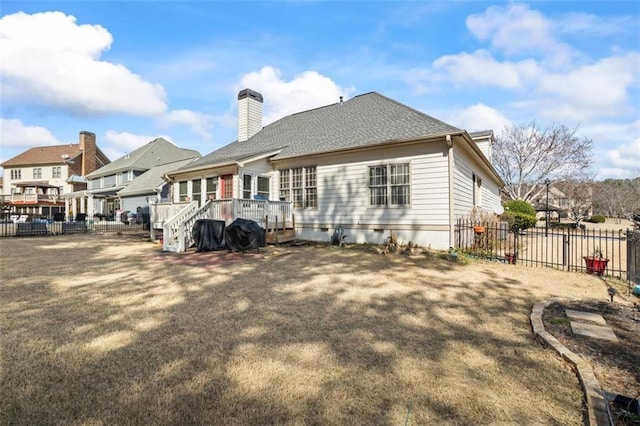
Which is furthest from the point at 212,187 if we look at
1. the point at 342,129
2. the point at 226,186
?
the point at 342,129

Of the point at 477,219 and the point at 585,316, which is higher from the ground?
the point at 477,219

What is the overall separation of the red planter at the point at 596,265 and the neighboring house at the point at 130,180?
26.1 metres

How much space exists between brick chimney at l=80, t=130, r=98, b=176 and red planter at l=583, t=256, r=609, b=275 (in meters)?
50.9

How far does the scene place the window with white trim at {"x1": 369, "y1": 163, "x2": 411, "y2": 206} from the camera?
1068 cm

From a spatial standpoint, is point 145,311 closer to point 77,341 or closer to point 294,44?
point 77,341

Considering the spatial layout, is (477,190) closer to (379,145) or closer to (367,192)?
(367,192)

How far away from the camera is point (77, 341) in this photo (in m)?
3.30

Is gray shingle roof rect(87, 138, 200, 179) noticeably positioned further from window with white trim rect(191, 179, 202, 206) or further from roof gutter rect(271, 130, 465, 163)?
roof gutter rect(271, 130, 465, 163)

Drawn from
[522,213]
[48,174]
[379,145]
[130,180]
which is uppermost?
[48,174]

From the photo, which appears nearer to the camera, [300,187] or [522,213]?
[300,187]

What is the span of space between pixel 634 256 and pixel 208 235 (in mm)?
10850

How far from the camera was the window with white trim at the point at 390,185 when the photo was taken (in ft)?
35.0

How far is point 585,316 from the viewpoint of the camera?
4.32m

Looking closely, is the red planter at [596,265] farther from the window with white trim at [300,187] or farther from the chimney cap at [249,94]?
the chimney cap at [249,94]
